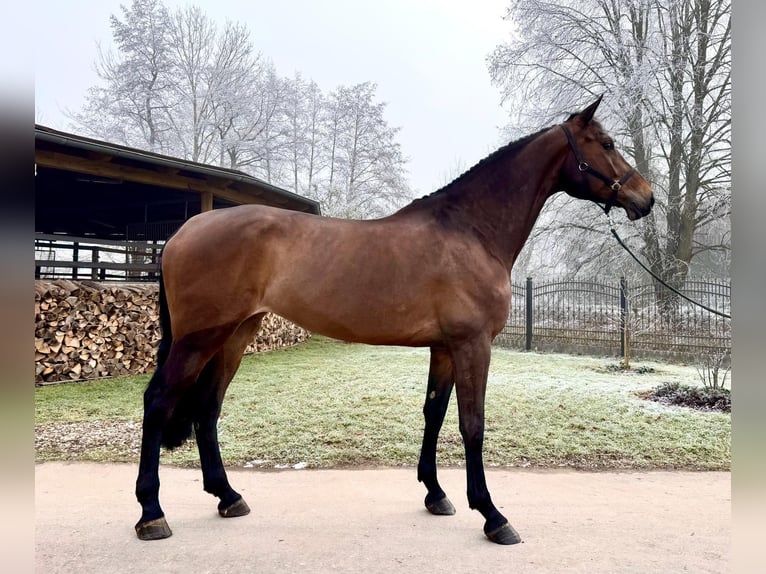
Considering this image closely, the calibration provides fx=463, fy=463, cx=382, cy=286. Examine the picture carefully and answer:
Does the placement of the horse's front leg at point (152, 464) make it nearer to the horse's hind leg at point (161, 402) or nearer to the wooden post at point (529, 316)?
the horse's hind leg at point (161, 402)

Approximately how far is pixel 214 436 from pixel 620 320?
881cm

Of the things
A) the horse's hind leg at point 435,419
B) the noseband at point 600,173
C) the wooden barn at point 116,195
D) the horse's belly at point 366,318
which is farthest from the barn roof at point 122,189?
the noseband at point 600,173

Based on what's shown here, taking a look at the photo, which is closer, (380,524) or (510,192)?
(380,524)

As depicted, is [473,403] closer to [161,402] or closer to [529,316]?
[161,402]

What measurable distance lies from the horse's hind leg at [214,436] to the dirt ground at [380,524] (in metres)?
0.11

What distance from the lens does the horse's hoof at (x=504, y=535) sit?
243 cm

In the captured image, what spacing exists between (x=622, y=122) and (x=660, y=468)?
28.9ft

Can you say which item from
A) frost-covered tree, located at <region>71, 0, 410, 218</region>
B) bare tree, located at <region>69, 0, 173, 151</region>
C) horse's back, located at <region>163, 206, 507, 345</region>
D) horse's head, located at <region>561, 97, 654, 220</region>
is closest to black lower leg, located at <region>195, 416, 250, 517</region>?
horse's back, located at <region>163, 206, 507, 345</region>

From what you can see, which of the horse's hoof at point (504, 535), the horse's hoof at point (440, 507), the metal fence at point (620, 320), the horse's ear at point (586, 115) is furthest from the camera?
the metal fence at point (620, 320)

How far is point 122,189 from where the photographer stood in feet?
Result: 31.1

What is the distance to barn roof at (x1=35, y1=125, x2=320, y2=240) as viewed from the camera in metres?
6.50

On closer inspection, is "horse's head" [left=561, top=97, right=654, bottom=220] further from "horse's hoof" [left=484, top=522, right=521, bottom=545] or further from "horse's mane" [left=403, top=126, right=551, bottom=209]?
"horse's hoof" [left=484, top=522, right=521, bottom=545]

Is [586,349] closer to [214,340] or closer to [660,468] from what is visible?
[660,468]

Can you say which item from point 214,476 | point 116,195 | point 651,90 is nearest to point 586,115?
point 214,476
